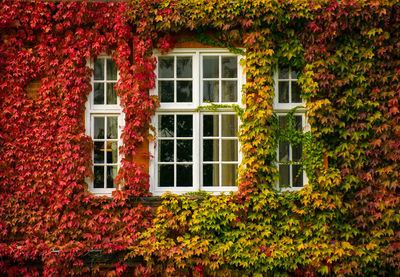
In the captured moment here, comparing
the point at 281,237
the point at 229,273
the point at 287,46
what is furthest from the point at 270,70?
the point at 229,273

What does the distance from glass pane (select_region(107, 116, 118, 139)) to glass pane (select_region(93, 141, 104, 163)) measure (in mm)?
198

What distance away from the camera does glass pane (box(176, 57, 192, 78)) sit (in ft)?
20.2

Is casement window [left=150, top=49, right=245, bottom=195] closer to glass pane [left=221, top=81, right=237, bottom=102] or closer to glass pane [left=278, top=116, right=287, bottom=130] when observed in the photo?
glass pane [left=221, top=81, right=237, bottom=102]

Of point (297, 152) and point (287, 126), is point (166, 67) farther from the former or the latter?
point (297, 152)

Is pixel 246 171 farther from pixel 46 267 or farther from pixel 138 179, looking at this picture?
pixel 46 267

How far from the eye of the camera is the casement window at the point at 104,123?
6043mm

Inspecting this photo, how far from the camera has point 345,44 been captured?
586 centimetres

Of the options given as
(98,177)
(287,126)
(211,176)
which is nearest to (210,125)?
(211,176)

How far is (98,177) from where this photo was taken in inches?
238

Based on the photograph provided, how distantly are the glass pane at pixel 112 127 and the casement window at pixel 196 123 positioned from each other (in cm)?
65

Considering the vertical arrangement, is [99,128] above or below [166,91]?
below

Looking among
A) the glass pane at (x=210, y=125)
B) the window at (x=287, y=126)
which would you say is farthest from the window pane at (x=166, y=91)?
the window at (x=287, y=126)

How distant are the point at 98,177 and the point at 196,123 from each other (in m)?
1.79

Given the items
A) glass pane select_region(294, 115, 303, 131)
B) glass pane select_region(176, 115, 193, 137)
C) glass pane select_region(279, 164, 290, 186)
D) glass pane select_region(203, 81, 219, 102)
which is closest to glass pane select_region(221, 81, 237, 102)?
glass pane select_region(203, 81, 219, 102)
